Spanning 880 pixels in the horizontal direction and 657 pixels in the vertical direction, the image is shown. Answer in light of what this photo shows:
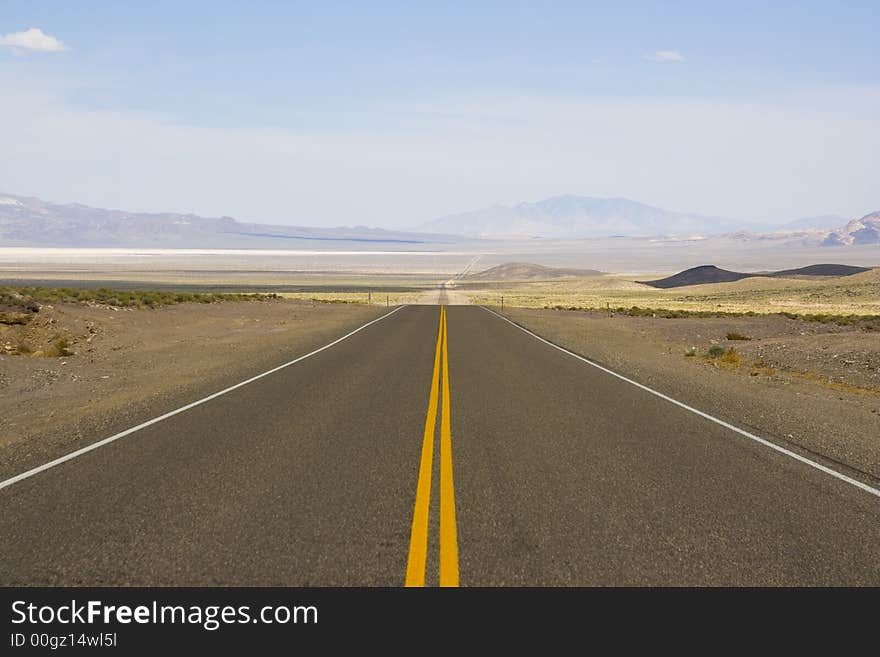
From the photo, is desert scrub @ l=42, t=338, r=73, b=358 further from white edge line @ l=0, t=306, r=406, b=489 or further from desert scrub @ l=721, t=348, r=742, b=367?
desert scrub @ l=721, t=348, r=742, b=367

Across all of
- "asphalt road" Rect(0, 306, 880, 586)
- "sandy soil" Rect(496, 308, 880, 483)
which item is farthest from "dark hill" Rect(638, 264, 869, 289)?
"asphalt road" Rect(0, 306, 880, 586)

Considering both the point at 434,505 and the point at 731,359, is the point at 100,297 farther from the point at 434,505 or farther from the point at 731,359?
the point at 434,505

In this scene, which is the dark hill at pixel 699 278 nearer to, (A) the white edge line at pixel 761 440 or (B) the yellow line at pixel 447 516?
(A) the white edge line at pixel 761 440

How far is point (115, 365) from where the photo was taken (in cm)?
2086

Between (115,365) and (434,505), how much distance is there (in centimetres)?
1625

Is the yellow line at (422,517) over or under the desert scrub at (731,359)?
over

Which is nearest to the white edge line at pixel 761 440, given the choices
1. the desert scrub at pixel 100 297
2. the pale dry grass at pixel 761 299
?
the desert scrub at pixel 100 297

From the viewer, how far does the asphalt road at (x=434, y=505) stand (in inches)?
217

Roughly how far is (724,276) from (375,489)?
144041mm

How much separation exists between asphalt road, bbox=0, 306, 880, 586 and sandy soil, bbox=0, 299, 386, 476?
127 centimetres

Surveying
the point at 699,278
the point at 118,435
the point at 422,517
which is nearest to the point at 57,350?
the point at 118,435

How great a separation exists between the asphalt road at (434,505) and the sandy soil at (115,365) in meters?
1.27

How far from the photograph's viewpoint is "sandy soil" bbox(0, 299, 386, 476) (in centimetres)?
1123
